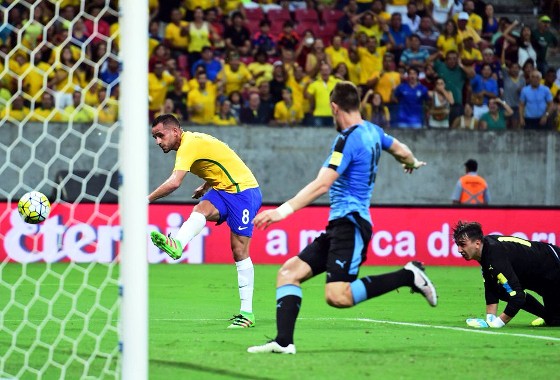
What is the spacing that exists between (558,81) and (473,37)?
1942mm

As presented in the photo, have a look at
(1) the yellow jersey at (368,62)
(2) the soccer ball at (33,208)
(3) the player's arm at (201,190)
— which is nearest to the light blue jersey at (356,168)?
(3) the player's arm at (201,190)

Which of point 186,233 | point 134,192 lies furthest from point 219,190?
point 134,192

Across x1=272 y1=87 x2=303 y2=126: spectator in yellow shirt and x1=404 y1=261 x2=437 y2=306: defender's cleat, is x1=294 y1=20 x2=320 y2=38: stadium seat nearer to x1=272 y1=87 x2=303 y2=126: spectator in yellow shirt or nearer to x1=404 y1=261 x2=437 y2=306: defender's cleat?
x1=272 y1=87 x2=303 y2=126: spectator in yellow shirt

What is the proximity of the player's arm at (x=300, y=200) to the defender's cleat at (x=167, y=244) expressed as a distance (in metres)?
2.19

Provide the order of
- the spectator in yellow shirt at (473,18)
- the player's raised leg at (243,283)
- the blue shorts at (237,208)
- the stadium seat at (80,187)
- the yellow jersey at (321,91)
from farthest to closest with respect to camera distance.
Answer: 1. the spectator in yellow shirt at (473,18)
2. the yellow jersey at (321,91)
3. the stadium seat at (80,187)
4. the blue shorts at (237,208)
5. the player's raised leg at (243,283)

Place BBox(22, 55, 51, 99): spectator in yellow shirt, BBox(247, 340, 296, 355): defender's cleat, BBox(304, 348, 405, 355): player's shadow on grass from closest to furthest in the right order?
BBox(247, 340, 296, 355): defender's cleat, BBox(304, 348, 405, 355): player's shadow on grass, BBox(22, 55, 51, 99): spectator in yellow shirt

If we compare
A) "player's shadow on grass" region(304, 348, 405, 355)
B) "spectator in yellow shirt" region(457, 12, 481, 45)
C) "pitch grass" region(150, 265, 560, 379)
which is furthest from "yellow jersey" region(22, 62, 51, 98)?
"player's shadow on grass" region(304, 348, 405, 355)

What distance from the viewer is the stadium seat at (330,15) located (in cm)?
2245

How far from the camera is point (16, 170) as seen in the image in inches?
791

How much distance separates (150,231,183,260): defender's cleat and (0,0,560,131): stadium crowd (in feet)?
34.1

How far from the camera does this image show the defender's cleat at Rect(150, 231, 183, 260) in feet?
30.2

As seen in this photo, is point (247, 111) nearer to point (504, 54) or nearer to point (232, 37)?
point (232, 37)

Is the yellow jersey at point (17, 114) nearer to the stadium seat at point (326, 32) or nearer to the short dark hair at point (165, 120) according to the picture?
the stadium seat at point (326, 32)

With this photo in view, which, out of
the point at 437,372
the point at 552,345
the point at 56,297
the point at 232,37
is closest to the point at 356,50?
the point at 232,37
